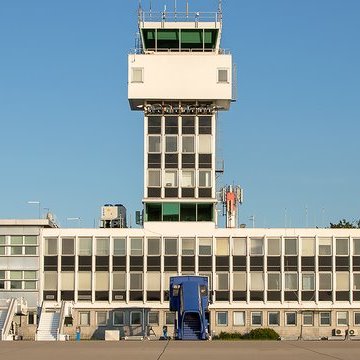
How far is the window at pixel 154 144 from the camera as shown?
104 meters

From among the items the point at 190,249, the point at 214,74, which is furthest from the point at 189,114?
the point at 190,249

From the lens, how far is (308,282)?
10375cm

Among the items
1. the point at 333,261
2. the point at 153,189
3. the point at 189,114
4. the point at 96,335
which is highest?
the point at 189,114

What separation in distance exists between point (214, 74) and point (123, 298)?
2434 centimetres

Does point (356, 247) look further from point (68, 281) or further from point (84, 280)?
point (68, 281)

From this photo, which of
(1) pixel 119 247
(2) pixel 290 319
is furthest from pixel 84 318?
(2) pixel 290 319

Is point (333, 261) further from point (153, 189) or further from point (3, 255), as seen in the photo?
point (3, 255)

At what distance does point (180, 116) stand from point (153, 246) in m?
13.5

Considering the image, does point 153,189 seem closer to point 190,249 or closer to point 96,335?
point 190,249

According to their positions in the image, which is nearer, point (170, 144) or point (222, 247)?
point (222, 247)

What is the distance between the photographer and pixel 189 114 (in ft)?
342

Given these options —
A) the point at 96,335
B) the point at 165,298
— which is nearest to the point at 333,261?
the point at 165,298

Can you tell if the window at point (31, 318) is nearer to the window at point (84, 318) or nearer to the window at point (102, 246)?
the window at point (84, 318)

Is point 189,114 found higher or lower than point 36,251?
higher
